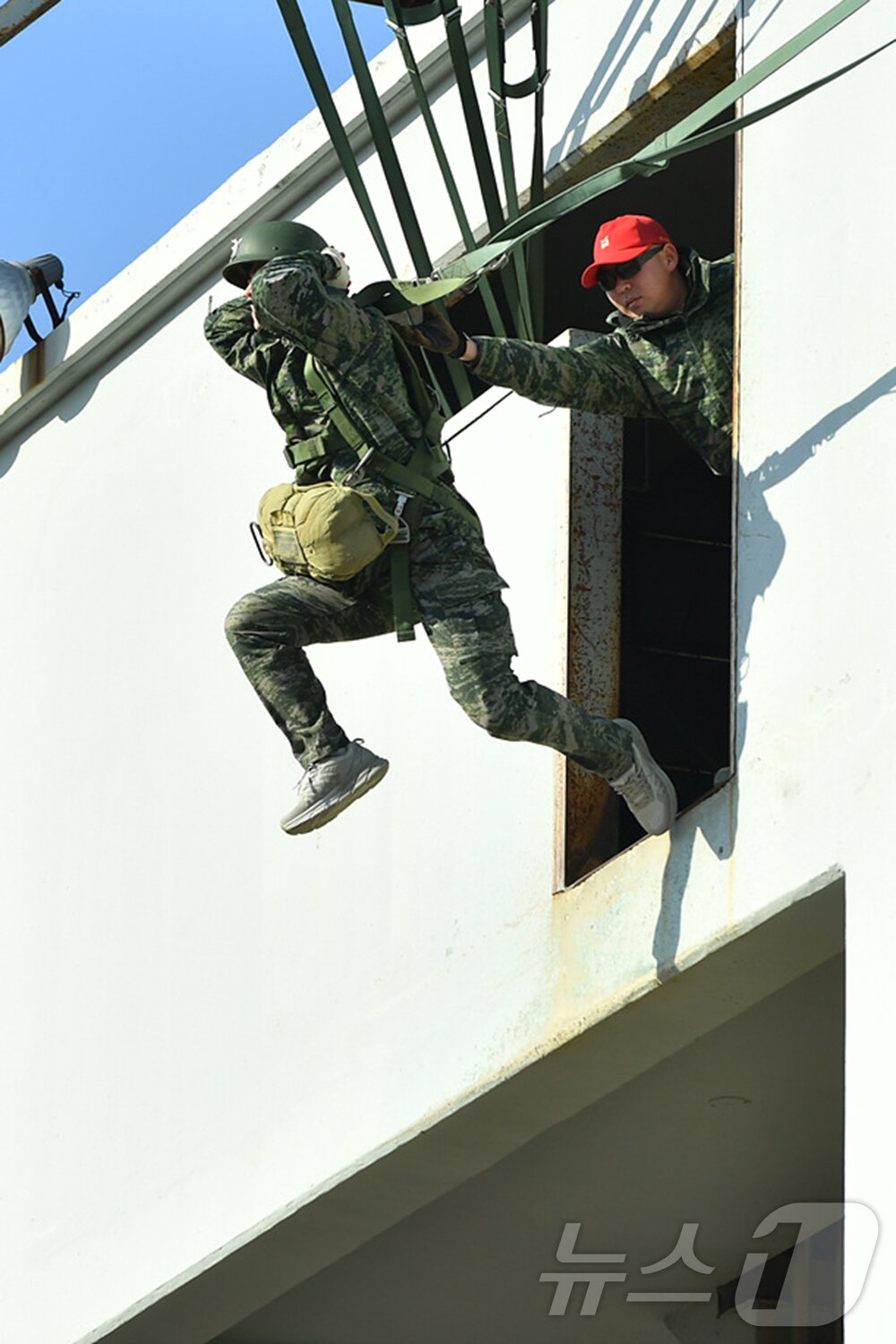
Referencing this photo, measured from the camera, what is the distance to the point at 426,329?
705 cm

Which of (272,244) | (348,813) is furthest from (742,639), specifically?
(348,813)

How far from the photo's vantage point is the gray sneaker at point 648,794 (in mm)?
7066

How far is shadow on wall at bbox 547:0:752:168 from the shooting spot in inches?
311

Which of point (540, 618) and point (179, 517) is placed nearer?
point (540, 618)

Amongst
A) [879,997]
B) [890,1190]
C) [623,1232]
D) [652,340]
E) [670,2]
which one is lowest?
[890,1190]

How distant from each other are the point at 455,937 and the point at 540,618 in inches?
40.6

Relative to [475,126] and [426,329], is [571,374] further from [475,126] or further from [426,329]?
[475,126]

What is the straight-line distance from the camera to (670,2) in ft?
26.3

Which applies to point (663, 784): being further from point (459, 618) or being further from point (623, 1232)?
point (623, 1232)

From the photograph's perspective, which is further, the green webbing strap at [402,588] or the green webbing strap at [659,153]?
the green webbing strap at [402,588]

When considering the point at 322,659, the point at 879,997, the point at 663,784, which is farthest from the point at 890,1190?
the point at 322,659

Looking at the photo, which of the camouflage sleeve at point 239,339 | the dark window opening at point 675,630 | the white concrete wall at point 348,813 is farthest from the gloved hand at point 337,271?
the dark window opening at point 675,630

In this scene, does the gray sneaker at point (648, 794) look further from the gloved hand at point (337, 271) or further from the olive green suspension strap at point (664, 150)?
the gloved hand at point (337, 271)

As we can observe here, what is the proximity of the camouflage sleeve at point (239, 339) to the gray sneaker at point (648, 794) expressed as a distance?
5.02 ft
